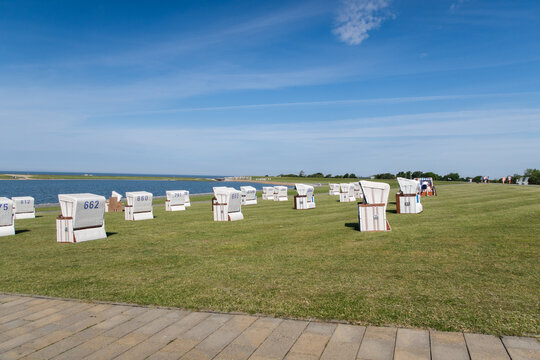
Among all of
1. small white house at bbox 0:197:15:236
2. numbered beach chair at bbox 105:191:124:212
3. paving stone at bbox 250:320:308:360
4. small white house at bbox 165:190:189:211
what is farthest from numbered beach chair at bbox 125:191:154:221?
paving stone at bbox 250:320:308:360

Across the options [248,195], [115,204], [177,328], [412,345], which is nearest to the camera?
[412,345]

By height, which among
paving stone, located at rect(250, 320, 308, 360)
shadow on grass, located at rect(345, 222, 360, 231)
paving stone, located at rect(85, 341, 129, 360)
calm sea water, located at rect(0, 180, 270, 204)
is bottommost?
paving stone, located at rect(85, 341, 129, 360)

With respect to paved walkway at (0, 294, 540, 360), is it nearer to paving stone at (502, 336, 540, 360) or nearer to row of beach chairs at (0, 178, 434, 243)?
paving stone at (502, 336, 540, 360)

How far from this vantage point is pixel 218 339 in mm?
4457

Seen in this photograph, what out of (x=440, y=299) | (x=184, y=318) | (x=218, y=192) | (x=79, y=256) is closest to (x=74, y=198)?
(x=79, y=256)

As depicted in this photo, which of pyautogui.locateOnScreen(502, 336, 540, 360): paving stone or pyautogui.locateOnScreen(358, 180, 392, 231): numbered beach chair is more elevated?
pyautogui.locateOnScreen(358, 180, 392, 231): numbered beach chair

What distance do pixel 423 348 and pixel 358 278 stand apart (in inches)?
114

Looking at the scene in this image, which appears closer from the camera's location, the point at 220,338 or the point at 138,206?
the point at 220,338

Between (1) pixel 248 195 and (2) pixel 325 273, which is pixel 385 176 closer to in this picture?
(1) pixel 248 195

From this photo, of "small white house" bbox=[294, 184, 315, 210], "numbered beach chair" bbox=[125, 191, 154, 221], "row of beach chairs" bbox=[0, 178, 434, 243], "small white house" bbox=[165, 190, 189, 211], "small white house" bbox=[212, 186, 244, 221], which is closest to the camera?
"row of beach chairs" bbox=[0, 178, 434, 243]

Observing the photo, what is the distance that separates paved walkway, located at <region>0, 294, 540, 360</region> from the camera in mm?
3943

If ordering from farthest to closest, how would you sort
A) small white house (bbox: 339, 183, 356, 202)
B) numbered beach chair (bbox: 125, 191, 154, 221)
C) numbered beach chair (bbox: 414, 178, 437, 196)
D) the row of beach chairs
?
numbered beach chair (bbox: 414, 178, 437, 196), small white house (bbox: 339, 183, 356, 202), numbered beach chair (bbox: 125, 191, 154, 221), the row of beach chairs

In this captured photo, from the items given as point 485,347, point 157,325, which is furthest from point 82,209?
point 485,347

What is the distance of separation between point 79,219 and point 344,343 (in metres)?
12.4
